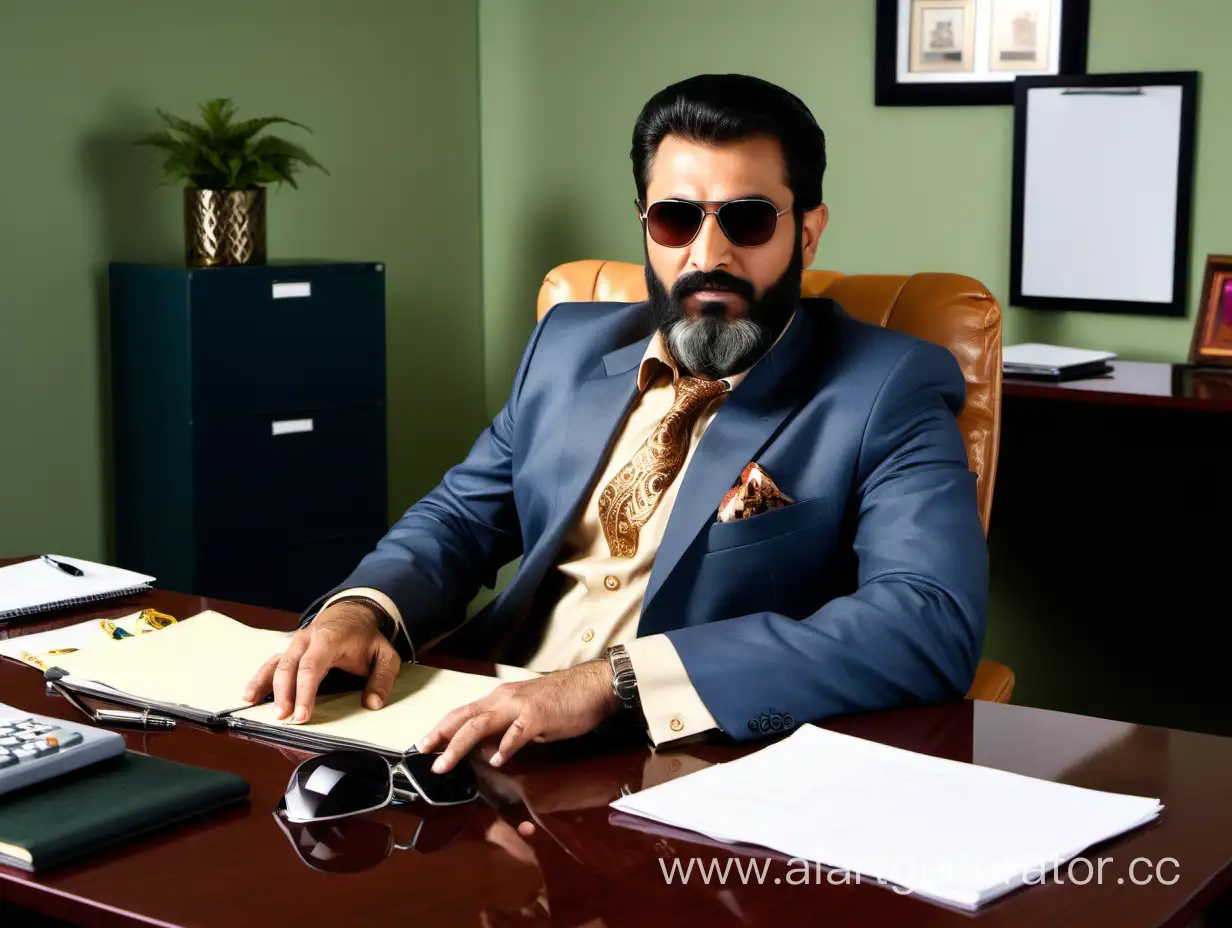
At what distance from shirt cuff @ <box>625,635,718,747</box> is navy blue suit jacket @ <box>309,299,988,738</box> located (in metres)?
0.01

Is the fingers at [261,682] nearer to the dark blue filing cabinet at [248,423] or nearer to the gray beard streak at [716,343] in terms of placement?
the gray beard streak at [716,343]

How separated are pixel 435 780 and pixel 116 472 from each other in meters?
3.15

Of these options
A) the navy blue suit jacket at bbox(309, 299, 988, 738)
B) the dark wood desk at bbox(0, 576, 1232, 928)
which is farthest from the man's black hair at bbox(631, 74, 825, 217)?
the dark wood desk at bbox(0, 576, 1232, 928)

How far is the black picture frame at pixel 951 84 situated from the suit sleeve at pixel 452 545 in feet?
6.49

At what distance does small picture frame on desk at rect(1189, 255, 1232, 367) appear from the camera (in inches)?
128

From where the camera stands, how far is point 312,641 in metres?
1.48

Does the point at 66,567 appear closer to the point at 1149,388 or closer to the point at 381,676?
the point at 381,676

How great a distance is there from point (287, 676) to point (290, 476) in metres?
2.60

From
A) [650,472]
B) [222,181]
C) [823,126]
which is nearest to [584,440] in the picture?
[650,472]

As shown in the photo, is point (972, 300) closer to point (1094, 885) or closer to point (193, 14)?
point (1094, 885)

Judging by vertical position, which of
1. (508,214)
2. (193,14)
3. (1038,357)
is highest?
(193,14)

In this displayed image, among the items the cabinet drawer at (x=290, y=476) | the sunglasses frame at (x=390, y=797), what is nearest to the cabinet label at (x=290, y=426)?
the cabinet drawer at (x=290, y=476)

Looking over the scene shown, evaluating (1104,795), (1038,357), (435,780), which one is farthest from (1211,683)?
(435,780)

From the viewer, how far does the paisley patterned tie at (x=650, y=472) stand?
1.95 metres
